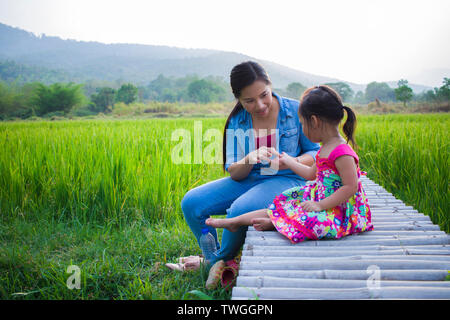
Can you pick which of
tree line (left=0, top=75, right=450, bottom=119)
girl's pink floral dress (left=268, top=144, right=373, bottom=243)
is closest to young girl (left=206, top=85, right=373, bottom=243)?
girl's pink floral dress (left=268, top=144, right=373, bottom=243)

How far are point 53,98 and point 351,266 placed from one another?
35.4 m

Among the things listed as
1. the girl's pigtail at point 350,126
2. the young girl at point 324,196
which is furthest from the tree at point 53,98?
the girl's pigtail at point 350,126

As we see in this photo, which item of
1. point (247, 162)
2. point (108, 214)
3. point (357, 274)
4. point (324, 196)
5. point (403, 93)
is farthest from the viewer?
point (403, 93)

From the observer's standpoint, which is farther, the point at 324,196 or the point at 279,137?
the point at 279,137

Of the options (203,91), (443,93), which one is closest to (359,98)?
(443,93)

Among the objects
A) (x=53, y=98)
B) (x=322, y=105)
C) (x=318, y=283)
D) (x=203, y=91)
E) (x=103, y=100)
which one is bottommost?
(x=318, y=283)

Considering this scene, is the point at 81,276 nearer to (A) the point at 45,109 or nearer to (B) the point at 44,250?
(B) the point at 44,250

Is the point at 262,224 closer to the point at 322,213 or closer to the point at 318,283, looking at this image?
the point at 322,213

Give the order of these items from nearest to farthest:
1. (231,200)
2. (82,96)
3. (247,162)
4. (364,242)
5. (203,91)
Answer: (364,242) < (247,162) < (231,200) < (82,96) < (203,91)

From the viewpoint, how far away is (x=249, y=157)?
74.2 inches

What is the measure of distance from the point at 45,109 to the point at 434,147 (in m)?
33.3

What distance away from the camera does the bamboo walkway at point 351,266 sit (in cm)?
115

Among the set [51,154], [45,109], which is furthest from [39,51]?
[51,154]

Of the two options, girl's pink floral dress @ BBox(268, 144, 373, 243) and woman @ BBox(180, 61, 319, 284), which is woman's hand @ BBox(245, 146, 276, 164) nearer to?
woman @ BBox(180, 61, 319, 284)
